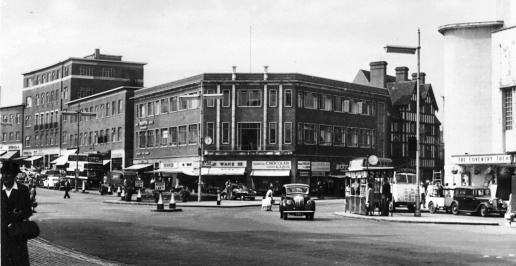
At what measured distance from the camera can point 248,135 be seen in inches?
2675

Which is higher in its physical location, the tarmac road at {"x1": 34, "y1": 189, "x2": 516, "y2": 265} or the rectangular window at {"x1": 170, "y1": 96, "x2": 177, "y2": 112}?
the rectangular window at {"x1": 170, "y1": 96, "x2": 177, "y2": 112}

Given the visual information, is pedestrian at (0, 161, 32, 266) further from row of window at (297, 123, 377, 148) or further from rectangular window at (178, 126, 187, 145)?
rectangular window at (178, 126, 187, 145)

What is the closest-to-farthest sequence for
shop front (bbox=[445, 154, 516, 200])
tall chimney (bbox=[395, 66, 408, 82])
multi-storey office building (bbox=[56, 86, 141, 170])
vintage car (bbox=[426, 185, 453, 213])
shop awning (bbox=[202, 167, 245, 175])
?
vintage car (bbox=[426, 185, 453, 213]) < shop front (bbox=[445, 154, 516, 200]) < shop awning (bbox=[202, 167, 245, 175]) < multi-storey office building (bbox=[56, 86, 141, 170]) < tall chimney (bbox=[395, 66, 408, 82])

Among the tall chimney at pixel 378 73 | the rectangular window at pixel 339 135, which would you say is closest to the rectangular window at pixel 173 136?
the rectangular window at pixel 339 135

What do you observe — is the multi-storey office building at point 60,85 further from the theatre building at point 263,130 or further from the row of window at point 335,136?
the row of window at point 335,136

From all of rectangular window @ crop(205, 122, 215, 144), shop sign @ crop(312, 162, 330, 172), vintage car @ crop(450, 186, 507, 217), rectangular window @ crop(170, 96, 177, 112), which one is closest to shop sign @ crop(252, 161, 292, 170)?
shop sign @ crop(312, 162, 330, 172)

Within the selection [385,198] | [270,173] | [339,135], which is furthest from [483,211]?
[339,135]

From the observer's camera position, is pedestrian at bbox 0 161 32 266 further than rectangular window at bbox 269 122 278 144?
No

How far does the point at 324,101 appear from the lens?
7131cm

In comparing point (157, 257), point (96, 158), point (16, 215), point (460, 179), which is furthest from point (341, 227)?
point (96, 158)

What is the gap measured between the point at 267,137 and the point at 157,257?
52.8m

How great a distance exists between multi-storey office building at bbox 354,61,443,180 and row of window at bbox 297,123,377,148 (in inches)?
443

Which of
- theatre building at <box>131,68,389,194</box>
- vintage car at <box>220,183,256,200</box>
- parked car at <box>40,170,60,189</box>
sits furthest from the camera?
parked car at <box>40,170,60,189</box>

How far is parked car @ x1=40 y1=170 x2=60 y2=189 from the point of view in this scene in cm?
7444
